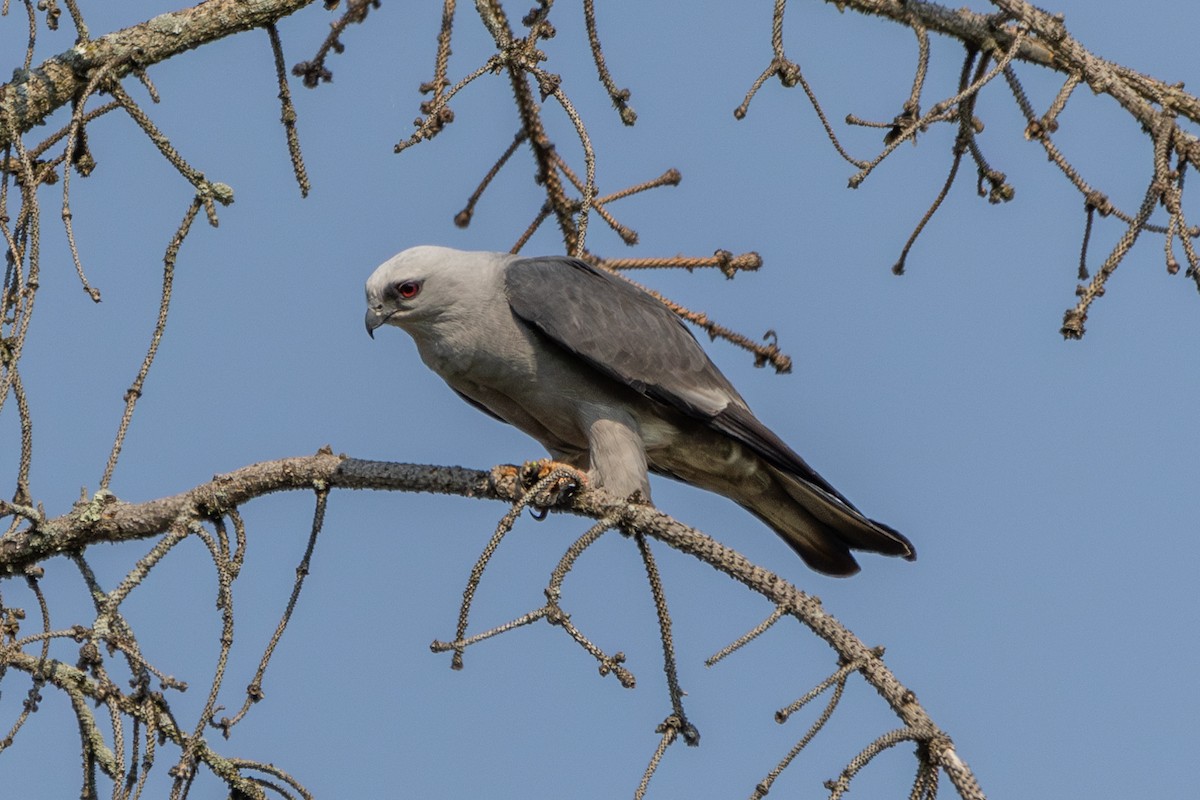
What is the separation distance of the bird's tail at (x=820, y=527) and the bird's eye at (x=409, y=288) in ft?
6.16

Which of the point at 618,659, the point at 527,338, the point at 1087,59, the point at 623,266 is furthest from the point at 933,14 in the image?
the point at 618,659

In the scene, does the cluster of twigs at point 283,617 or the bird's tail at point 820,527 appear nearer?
the cluster of twigs at point 283,617

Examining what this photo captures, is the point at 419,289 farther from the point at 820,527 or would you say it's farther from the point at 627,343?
the point at 820,527

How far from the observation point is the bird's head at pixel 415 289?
6.31 m

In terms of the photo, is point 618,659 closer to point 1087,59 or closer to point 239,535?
point 239,535

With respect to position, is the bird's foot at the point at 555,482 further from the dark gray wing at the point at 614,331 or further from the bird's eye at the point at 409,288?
the bird's eye at the point at 409,288

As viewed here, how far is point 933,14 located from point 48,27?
10.3ft

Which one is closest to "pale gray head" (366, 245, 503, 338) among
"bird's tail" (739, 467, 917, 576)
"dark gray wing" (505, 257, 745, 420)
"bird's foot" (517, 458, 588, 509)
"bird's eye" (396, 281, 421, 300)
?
"bird's eye" (396, 281, 421, 300)

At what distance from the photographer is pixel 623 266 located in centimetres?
564

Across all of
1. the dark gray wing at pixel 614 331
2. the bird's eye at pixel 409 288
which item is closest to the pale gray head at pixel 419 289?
the bird's eye at pixel 409 288

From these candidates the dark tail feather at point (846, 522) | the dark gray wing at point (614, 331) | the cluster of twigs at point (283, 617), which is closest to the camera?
the cluster of twigs at point (283, 617)

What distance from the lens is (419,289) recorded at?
6332 mm

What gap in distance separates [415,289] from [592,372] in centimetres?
90

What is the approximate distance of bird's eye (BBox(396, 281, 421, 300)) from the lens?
633 cm
